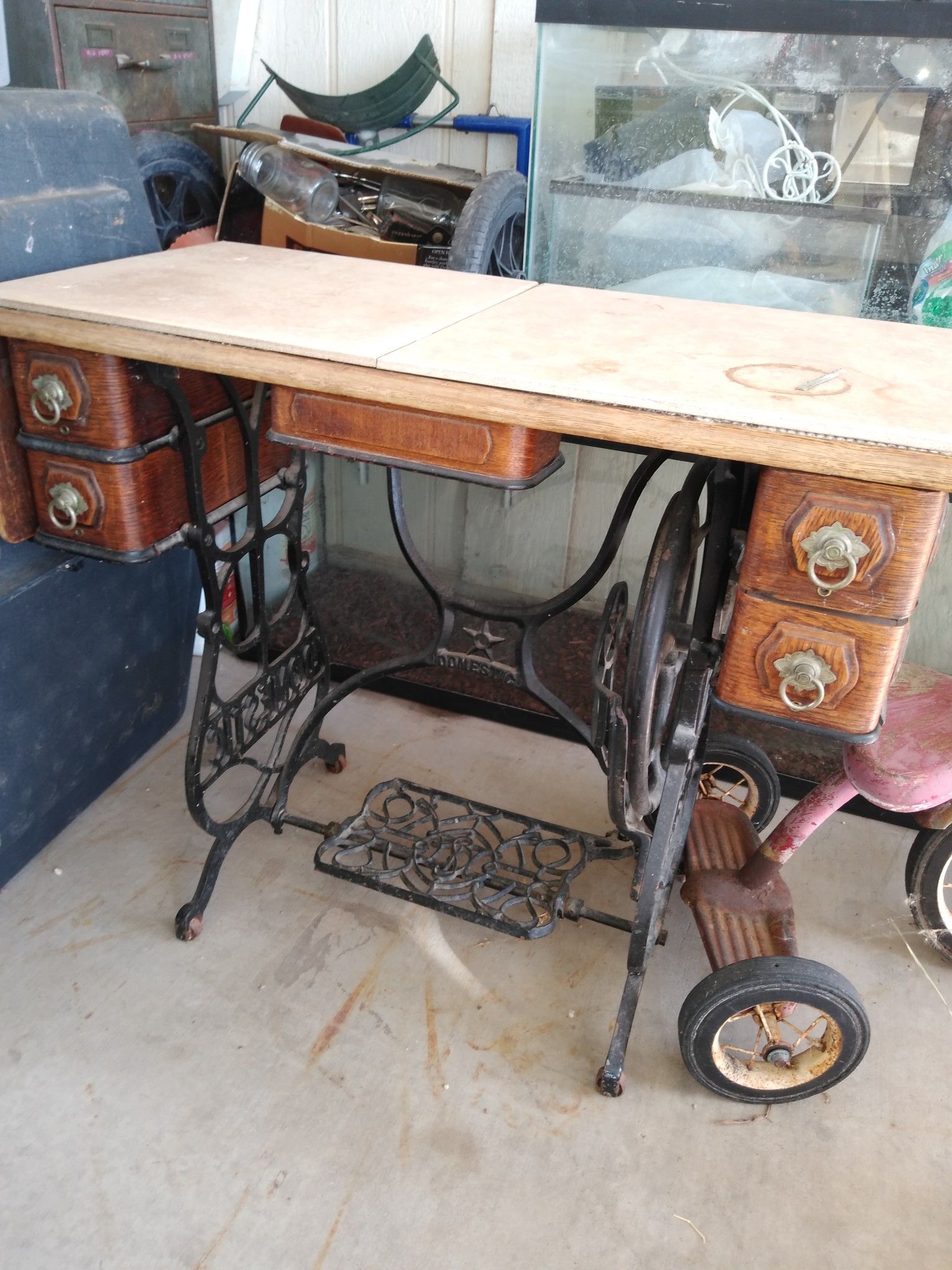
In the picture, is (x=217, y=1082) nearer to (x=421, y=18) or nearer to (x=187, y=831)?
(x=187, y=831)

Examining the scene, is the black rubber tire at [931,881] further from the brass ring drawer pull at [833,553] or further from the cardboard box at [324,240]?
the cardboard box at [324,240]

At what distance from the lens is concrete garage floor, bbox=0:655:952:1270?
1.36 metres

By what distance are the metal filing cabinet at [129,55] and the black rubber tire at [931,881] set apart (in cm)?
239

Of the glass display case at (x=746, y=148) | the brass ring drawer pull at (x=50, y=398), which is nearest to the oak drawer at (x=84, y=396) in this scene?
the brass ring drawer pull at (x=50, y=398)

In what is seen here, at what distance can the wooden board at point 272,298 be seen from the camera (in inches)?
48.9

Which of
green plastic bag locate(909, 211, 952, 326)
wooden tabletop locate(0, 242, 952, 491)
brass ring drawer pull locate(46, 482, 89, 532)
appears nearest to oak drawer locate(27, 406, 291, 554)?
brass ring drawer pull locate(46, 482, 89, 532)

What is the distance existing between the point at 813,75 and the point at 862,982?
1.75 meters

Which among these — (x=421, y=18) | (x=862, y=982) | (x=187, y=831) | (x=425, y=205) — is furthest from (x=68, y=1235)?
(x=421, y=18)

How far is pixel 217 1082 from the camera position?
1536mm

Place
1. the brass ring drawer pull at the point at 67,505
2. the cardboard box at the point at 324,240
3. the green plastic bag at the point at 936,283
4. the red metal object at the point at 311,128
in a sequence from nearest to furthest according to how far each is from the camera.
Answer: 1. the brass ring drawer pull at the point at 67,505
2. the green plastic bag at the point at 936,283
3. the cardboard box at the point at 324,240
4. the red metal object at the point at 311,128

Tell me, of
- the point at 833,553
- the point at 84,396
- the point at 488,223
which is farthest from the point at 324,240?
the point at 833,553

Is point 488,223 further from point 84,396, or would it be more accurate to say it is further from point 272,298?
point 84,396

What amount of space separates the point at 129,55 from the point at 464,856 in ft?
6.97

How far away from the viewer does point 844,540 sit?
3.59ft
